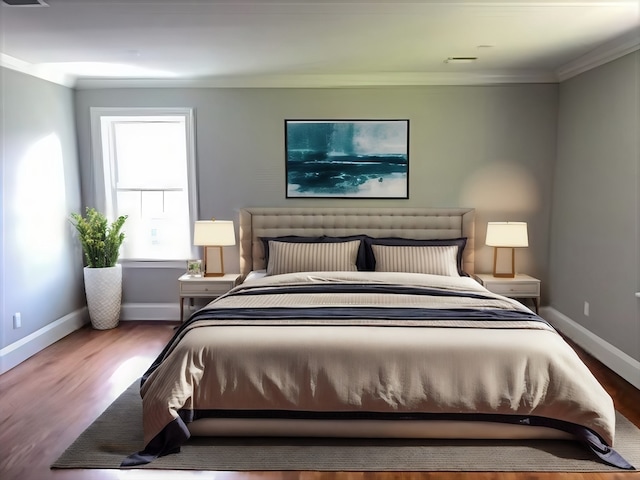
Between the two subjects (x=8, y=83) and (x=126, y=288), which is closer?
(x=8, y=83)

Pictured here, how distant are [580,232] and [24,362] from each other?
4.67 metres

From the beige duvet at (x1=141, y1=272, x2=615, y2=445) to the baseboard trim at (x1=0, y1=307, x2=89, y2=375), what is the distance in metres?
1.74

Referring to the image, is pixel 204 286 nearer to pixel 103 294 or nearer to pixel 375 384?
pixel 103 294

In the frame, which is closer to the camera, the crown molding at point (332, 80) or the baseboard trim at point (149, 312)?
the crown molding at point (332, 80)

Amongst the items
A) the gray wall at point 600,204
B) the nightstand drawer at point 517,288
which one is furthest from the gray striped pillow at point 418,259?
the gray wall at point 600,204

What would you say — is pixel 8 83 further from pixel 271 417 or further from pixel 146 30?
pixel 271 417

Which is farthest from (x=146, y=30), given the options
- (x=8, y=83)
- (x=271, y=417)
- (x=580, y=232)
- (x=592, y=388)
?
(x=580, y=232)

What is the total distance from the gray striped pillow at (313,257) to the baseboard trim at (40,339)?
1967 millimetres

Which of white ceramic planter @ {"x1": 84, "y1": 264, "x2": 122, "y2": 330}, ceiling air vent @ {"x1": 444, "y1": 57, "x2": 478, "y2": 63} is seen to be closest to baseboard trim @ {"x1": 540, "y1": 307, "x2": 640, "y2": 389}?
ceiling air vent @ {"x1": 444, "y1": 57, "x2": 478, "y2": 63}

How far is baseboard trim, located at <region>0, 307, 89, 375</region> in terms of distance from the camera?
4094 mm

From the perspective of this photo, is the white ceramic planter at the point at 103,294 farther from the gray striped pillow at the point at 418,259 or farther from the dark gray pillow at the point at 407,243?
the gray striped pillow at the point at 418,259

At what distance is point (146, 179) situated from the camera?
213 inches

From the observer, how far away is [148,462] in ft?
8.93

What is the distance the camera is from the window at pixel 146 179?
5.30 meters
